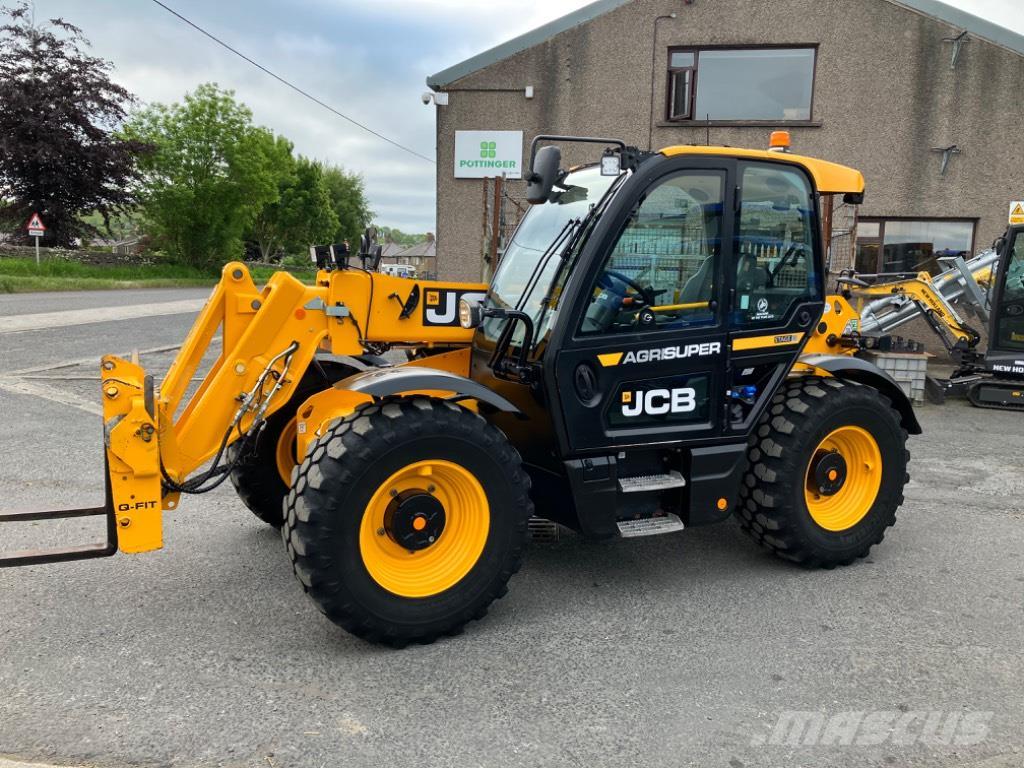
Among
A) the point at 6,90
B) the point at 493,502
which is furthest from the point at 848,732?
the point at 6,90

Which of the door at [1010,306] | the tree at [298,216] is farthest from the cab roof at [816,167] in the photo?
the tree at [298,216]

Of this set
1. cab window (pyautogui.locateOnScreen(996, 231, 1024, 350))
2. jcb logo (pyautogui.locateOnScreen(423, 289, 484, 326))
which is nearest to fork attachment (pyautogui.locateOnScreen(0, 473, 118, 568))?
jcb logo (pyautogui.locateOnScreen(423, 289, 484, 326))

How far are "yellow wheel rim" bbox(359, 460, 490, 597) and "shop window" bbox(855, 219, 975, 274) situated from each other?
1180 centimetres

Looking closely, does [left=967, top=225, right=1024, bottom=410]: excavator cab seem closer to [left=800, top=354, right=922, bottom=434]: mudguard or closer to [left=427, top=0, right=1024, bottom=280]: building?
[left=427, top=0, right=1024, bottom=280]: building

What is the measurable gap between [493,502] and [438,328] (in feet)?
3.71

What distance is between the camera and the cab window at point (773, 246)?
4086 millimetres

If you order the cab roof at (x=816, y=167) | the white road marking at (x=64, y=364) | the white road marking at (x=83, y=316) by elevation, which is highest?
the cab roof at (x=816, y=167)

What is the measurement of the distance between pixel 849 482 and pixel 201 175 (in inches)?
1576

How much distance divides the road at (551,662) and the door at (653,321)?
906 millimetres

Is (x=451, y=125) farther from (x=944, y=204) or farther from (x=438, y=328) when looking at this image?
(x=438, y=328)

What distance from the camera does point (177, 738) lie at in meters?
2.77

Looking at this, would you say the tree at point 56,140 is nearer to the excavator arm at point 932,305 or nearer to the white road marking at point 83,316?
the white road marking at point 83,316

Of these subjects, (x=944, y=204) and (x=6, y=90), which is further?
(x=6, y=90)

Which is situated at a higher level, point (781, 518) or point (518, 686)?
point (781, 518)
